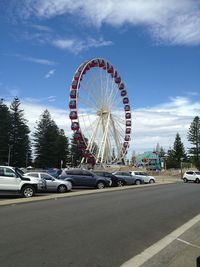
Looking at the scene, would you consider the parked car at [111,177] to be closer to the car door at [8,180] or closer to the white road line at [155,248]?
the car door at [8,180]

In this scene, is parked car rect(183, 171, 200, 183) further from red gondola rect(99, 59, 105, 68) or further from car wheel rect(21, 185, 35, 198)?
car wheel rect(21, 185, 35, 198)

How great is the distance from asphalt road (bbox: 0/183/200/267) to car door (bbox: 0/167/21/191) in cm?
698

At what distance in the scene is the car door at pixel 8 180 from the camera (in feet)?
71.6

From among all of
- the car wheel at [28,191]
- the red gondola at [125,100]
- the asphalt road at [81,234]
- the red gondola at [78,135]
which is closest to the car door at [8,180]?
the car wheel at [28,191]

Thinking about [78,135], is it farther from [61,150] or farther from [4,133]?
[61,150]

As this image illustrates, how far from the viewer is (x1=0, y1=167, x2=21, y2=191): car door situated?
2183cm

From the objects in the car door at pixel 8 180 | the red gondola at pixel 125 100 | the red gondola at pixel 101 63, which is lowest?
the car door at pixel 8 180

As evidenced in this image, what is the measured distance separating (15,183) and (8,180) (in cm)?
46

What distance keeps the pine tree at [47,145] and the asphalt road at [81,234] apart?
87.1m

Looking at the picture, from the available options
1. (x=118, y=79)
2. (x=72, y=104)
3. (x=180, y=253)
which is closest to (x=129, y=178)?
(x=72, y=104)

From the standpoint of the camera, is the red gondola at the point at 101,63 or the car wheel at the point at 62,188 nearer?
the car wheel at the point at 62,188

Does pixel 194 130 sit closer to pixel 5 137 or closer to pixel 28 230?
pixel 5 137

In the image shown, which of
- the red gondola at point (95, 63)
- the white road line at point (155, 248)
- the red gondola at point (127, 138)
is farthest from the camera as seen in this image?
the red gondola at point (127, 138)

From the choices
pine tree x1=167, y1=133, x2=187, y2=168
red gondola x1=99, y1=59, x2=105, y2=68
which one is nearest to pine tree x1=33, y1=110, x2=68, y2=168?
red gondola x1=99, y1=59, x2=105, y2=68
